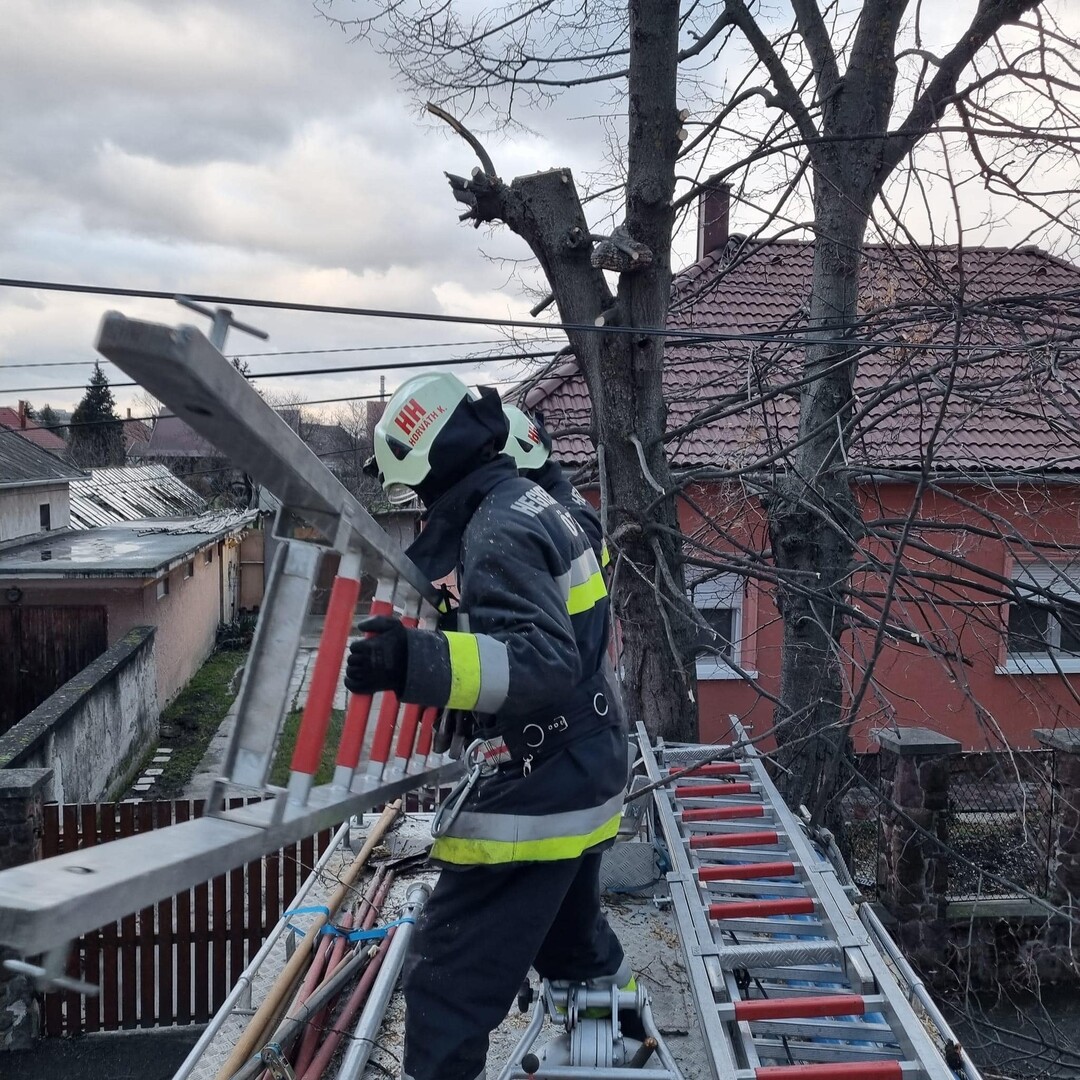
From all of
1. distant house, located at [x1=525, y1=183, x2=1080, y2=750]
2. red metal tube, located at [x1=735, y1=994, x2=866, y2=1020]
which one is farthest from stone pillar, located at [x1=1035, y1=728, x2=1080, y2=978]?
red metal tube, located at [x1=735, y1=994, x2=866, y2=1020]

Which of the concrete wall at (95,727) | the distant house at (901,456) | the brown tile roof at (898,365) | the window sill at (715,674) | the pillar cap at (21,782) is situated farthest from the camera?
the window sill at (715,674)

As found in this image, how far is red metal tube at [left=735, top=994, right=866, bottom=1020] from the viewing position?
231 centimetres

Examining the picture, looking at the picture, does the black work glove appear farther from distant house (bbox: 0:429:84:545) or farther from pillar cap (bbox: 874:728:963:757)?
distant house (bbox: 0:429:84:545)

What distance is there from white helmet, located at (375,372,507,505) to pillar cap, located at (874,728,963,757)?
4.64 m

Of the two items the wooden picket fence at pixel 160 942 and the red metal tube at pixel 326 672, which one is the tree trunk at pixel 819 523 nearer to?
the wooden picket fence at pixel 160 942

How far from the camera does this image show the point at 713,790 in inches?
152

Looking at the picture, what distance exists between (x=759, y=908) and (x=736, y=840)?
0.47m

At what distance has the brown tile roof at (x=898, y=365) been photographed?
13.2 ft

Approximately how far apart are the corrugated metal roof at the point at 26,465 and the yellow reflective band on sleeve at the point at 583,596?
18647mm

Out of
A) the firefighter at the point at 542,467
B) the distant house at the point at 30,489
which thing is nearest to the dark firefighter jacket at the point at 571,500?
the firefighter at the point at 542,467

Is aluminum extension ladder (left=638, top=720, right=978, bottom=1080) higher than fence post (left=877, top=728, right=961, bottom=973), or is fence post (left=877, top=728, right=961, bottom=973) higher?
aluminum extension ladder (left=638, top=720, right=978, bottom=1080)

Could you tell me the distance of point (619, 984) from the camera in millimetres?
2721

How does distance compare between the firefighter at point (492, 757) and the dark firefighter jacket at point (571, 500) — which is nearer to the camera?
the firefighter at point (492, 757)

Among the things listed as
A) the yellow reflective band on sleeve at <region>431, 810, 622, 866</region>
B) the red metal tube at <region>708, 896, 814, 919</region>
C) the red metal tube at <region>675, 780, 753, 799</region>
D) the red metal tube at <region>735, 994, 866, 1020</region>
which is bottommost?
the red metal tube at <region>735, 994, 866, 1020</region>
